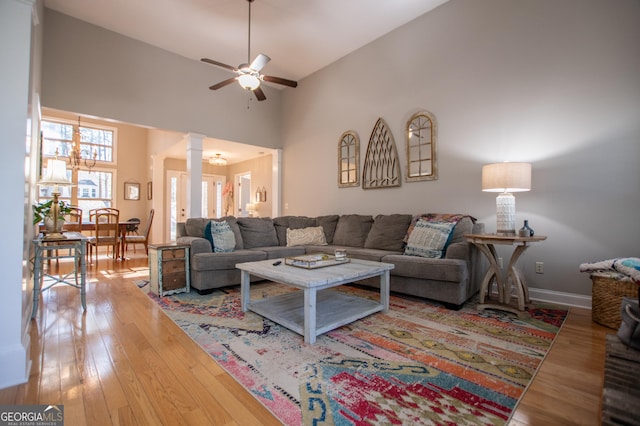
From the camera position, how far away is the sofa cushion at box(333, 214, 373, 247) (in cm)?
426

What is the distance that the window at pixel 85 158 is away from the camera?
729 centimetres

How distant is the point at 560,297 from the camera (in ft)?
9.73

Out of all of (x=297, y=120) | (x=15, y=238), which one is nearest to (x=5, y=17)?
(x=15, y=238)

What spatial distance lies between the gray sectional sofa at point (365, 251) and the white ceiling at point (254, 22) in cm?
279

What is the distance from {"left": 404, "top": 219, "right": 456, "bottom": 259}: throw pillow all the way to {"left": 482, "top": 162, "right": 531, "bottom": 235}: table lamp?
1.58 feet

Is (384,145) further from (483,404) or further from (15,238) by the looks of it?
(15,238)

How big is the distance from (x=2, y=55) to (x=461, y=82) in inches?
163

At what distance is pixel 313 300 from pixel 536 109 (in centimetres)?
308

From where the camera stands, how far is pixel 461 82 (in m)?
3.67

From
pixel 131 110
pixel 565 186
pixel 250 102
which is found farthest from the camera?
Answer: pixel 250 102

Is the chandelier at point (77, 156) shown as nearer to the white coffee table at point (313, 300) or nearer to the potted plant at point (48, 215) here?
the potted plant at point (48, 215)

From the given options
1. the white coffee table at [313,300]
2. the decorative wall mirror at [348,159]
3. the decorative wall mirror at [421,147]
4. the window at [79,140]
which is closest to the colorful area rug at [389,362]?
the white coffee table at [313,300]

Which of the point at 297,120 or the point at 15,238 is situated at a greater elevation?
the point at 297,120

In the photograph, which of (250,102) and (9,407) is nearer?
(9,407)
